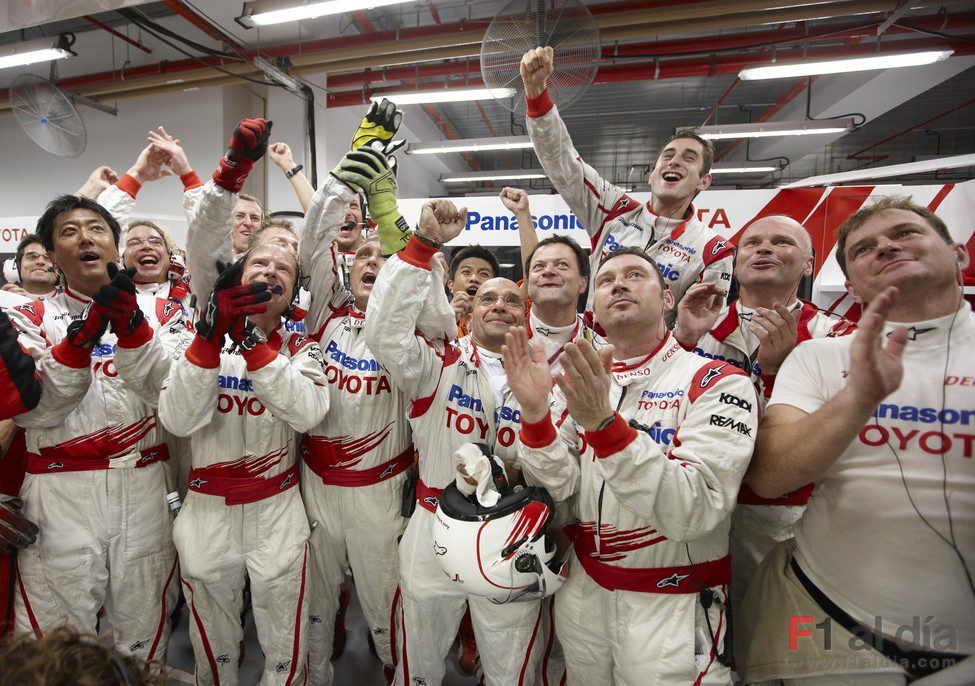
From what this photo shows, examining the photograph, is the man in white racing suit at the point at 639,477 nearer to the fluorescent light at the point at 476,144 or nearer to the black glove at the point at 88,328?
the black glove at the point at 88,328

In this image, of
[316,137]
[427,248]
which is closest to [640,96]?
[316,137]

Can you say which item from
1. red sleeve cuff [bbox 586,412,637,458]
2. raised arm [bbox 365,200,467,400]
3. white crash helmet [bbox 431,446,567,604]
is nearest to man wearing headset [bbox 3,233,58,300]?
raised arm [bbox 365,200,467,400]

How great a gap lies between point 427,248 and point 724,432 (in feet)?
3.97

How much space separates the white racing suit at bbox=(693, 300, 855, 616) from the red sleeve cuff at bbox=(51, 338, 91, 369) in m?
2.67

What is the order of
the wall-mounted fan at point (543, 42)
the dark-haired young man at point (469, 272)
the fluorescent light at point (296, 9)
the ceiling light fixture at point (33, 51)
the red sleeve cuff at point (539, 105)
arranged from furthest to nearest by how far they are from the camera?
the ceiling light fixture at point (33, 51)
the fluorescent light at point (296, 9)
the wall-mounted fan at point (543, 42)
the dark-haired young man at point (469, 272)
the red sleeve cuff at point (539, 105)

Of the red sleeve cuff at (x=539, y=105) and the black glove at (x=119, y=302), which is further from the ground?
the red sleeve cuff at (x=539, y=105)

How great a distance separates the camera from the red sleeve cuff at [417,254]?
178 cm

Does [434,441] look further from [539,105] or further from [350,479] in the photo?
[539,105]

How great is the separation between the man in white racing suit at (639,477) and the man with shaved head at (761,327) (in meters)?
0.40

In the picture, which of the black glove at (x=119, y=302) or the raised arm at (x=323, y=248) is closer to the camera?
the black glove at (x=119, y=302)

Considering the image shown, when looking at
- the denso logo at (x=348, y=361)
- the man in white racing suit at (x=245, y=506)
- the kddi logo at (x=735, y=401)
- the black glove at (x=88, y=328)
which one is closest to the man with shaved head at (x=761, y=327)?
the kddi logo at (x=735, y=401)

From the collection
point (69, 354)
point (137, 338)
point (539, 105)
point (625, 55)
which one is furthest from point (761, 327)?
point (625, 55)

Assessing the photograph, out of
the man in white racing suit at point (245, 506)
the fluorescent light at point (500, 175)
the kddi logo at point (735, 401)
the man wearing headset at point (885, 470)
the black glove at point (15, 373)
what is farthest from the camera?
the fluorescent light at point (500, 175)

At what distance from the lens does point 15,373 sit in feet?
5.53
